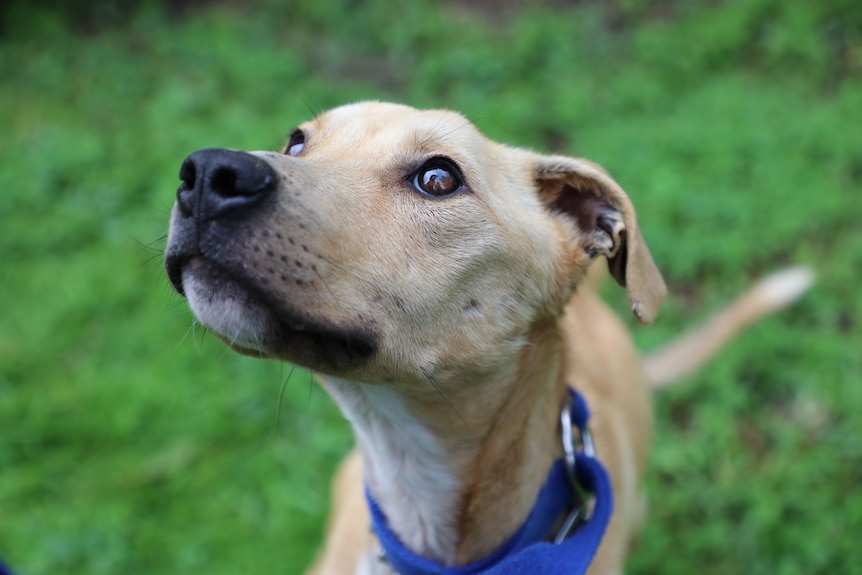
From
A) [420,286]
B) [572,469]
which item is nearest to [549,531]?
[572,469]

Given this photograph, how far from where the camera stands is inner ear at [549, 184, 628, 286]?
2.62 meters

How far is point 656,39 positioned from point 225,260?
249 inches

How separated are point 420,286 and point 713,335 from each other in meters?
2.80

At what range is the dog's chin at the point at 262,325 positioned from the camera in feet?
6.50

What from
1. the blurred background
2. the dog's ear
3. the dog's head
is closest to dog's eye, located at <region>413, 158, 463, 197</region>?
the dog's head

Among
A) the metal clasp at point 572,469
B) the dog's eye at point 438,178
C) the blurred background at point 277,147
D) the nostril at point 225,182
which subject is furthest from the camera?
the blurred background at point 277,147

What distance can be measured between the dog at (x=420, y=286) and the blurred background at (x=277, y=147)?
61 cm

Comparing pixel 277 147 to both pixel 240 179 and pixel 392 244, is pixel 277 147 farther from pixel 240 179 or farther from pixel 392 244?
pixel 240 179

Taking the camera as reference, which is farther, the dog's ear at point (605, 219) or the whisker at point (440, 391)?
the dog's ear at point (605, 219)

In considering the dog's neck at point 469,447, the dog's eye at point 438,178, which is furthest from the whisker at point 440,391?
the dog's eye at point 438,178

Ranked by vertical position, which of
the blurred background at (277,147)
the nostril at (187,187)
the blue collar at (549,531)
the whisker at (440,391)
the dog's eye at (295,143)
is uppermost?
the nostril at (187,187)

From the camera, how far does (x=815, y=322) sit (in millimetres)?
5113

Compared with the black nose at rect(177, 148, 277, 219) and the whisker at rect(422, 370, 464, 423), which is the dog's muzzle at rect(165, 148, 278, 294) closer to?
the black nose at rect(177, 148, 277, 219)

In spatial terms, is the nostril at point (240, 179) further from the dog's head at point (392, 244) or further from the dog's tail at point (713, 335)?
the dog's tail at point (713, 335)
